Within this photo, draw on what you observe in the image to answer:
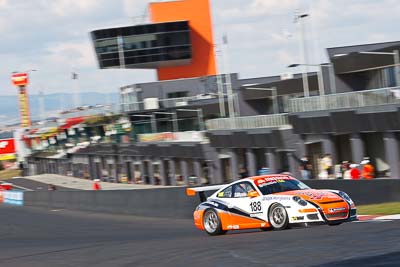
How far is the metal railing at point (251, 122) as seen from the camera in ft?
151

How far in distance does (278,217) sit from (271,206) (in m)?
0.27

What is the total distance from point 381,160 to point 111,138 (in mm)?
49953

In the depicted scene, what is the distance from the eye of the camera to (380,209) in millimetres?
21297

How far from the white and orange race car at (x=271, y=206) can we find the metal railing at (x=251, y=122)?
27.5 m

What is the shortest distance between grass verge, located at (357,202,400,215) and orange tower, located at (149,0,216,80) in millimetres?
73609

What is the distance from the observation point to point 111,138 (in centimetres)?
8506

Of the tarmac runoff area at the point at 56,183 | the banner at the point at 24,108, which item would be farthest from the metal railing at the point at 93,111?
the banner at the point at 24,108

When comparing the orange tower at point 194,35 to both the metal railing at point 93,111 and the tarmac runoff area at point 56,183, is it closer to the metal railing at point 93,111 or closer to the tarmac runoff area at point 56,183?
the metal railing at point 93,111

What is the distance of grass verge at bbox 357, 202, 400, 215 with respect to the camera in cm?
2022

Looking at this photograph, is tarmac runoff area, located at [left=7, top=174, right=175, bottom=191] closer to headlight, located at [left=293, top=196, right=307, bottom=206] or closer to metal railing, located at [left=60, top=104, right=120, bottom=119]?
metal railing, located at [left=60, top=104, right=120, bottom=119]

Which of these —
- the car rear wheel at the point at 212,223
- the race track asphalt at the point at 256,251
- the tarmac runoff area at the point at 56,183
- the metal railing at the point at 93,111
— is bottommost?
the tarmac runoff area at the point at 56,183

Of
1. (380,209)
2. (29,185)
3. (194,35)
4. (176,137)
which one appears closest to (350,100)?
(380,209)

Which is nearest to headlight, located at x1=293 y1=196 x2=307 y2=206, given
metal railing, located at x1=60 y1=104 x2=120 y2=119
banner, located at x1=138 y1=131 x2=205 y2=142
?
banner, located at x1=138 y1=131 x2=205 y2=142

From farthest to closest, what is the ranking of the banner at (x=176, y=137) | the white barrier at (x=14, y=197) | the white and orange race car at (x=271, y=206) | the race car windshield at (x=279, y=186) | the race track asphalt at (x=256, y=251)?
the banner at (x=176, y=137) < the white barrier at (x=14, y=197) < the race car windshield at (x=279, y=186) < the white and orange race car at (x=271, y=206) < the race track asphalt at (x=256, y=251)
